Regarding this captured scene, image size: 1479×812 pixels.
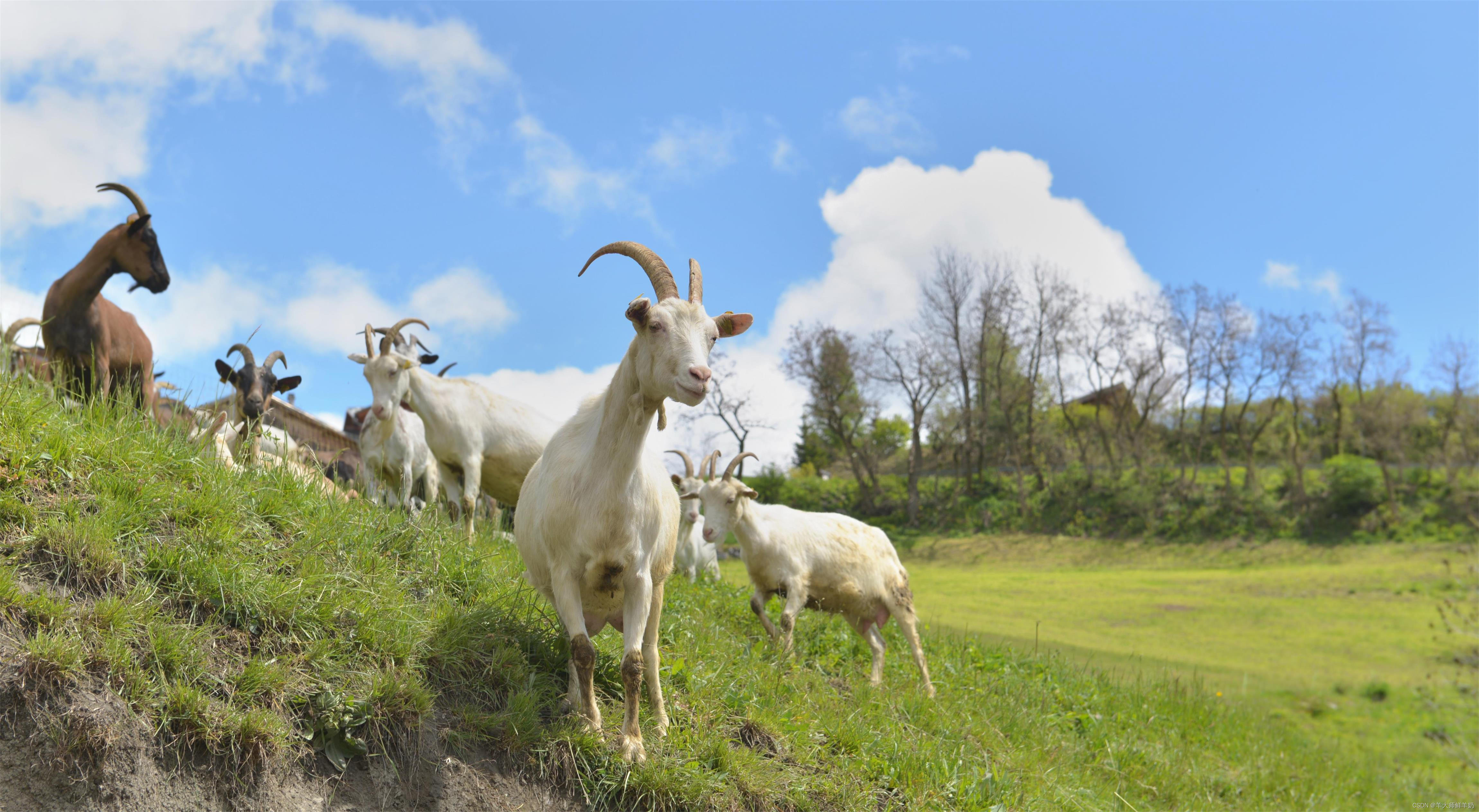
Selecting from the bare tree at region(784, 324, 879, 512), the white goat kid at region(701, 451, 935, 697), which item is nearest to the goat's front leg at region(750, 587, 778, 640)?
the white goat kid at region(701, 451, 935, 697)

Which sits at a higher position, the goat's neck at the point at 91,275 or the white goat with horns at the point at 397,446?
the goat's neck at the point at 91,275

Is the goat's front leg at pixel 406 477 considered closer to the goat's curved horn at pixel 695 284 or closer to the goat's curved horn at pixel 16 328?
the goat's curved horn at pixel 16 328

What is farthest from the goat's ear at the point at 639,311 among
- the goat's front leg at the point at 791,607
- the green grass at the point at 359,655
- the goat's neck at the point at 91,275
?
the goat's neck at the point at 91,275

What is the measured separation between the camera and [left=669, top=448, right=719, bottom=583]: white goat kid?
11828 mm

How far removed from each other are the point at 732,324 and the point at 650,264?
564 mm

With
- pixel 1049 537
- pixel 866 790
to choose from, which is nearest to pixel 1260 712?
pixel 866 790

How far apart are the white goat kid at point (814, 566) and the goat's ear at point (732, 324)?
4.89 metres

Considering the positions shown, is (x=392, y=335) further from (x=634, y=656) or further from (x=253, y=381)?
(x=634, y=656)

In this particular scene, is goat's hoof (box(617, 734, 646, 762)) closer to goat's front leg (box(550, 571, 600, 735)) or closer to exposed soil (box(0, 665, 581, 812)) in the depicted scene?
goat's front leg (box(550, 571, 600, 735))

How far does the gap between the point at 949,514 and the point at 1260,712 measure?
26903 millimetres

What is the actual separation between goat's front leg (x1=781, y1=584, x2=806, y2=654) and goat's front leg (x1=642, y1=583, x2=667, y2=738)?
330cm

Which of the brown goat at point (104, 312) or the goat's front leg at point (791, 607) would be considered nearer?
the brown goat at point (104, 312)

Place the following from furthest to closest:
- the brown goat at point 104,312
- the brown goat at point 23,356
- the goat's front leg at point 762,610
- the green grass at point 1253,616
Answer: the green grass at point 1253,616
the goat's front leg at point 762,610
the brown goat at point 104,312
the brown goat at point 23,356

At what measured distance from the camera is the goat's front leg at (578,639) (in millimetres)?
4488
